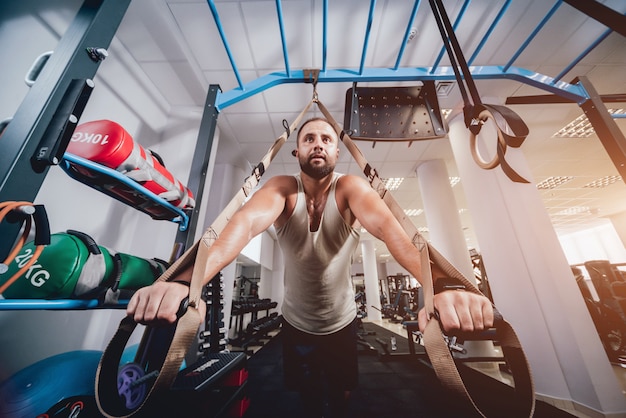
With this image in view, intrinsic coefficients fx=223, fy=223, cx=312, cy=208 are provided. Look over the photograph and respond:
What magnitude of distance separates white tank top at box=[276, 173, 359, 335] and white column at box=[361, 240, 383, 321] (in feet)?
32.0

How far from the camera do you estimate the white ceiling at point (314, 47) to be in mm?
2236

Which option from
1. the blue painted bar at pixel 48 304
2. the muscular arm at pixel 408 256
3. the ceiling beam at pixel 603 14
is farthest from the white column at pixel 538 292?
the blue painted bar at pixel 48 304

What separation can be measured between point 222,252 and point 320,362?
1.26 meters

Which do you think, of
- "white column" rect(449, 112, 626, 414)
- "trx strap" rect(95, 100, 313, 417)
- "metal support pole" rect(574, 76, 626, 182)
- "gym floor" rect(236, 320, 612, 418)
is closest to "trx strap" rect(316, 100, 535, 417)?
"trx strap" rect(95, 100, 313, 417)

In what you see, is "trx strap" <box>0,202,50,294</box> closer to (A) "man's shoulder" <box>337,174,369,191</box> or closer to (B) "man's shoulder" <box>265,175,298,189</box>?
(B) "man's shoulder" <box>265,175,298,189</box>

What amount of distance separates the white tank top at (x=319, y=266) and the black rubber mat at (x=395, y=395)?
1115mm

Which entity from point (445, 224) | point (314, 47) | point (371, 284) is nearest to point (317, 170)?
point (314, 47)

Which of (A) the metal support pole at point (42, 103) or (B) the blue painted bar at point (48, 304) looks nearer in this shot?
(A) the metal support pole at point (42, 103)

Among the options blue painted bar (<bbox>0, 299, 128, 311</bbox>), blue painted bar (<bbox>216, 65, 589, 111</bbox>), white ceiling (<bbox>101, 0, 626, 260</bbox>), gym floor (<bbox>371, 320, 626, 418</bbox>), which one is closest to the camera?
blue painted bar (<bbox>0, 299, 128, 311</bbox>)

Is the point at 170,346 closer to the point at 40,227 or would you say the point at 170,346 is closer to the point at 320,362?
the point at 40,227

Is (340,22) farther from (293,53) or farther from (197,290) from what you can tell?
(197,290)

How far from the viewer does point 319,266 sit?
154cm

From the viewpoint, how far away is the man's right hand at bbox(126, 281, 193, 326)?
546mm

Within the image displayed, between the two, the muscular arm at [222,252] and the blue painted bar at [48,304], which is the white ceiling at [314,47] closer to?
the muscular arm at [222,252]
